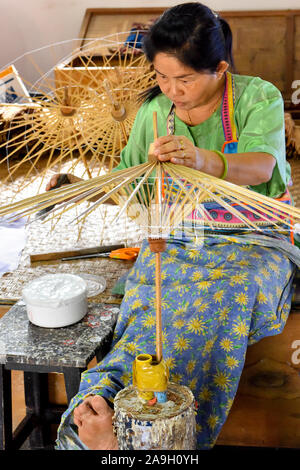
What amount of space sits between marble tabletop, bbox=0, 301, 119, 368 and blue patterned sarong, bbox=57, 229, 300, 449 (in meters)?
0.05

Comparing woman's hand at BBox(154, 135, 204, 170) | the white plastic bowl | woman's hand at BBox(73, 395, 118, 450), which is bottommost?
woman's hand at BBox(73, 395, 118, 450)

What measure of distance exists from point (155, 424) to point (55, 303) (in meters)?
0.51

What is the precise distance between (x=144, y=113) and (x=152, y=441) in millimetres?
1064

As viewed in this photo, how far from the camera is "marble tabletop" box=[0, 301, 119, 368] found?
5.04 ft

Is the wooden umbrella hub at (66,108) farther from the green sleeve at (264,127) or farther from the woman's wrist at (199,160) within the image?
the woman's wrist at (199,160)

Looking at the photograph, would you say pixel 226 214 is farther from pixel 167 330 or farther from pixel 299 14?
pixel 299 14

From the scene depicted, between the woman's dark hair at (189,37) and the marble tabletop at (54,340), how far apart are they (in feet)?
2.35

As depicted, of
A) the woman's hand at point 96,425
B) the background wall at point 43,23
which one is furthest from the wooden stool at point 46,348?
the background wall at point 43,23

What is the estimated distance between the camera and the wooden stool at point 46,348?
1.54 meters

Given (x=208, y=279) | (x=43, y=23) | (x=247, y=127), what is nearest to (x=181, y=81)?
(x=247, y=127)

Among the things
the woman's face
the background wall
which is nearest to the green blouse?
the woman's face

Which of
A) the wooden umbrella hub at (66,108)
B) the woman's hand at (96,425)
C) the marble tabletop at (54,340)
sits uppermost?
the wooden umbrella hub at (66,108)

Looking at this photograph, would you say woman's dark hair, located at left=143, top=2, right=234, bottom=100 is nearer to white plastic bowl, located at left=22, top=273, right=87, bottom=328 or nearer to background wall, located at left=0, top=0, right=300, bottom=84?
white plastic bowl, located at left=22, top=273, right=87, bottom=328

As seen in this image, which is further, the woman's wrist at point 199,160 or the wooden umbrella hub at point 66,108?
the wooden umbrella hub at point 66,108
